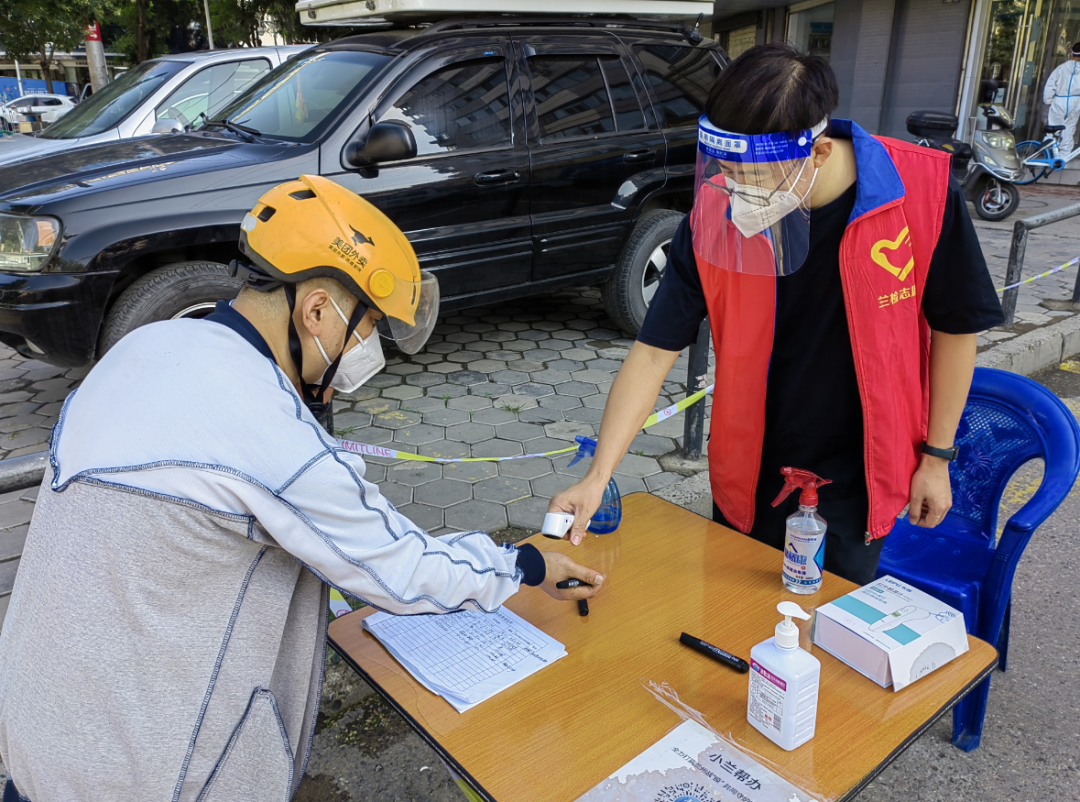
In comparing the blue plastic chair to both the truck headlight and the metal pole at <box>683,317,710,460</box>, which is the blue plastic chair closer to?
the metal pole at <box>683,317,710,460</box>

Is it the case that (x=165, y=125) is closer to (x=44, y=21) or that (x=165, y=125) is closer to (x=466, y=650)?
(x=466, y=650)

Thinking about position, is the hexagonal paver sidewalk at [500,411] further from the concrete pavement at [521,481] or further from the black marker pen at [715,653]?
the black marker pen at [715,653]

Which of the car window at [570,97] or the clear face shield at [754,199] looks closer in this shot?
the clear face shield at [754,199]

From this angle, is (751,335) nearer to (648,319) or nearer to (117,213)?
(648,319)

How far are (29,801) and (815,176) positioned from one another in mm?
1914

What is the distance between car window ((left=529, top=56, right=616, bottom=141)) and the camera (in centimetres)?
512

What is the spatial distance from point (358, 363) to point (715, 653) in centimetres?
94

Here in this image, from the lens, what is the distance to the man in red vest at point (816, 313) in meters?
1.66

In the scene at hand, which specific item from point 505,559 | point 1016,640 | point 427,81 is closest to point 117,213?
point 427,81

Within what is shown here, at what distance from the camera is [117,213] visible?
3865 millimetres

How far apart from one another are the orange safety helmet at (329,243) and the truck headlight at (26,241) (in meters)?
2.91

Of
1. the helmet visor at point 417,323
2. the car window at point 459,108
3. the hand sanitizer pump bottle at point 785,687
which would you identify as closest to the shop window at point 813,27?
the car window at point 459,108

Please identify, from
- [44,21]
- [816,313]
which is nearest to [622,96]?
[816,313]

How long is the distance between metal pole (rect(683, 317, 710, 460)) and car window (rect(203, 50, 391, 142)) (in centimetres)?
242
